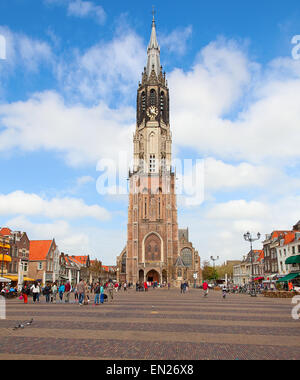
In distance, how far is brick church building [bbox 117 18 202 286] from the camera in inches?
3076

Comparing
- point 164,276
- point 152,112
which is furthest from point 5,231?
point 152,112

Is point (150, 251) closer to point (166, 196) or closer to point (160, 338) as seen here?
point (166, 196)

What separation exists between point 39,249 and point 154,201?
1265 inches

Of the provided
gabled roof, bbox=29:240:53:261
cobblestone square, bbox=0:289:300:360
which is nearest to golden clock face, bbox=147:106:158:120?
gabled roof, bbox=29:240:53:261

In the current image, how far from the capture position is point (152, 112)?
9362 centimetres

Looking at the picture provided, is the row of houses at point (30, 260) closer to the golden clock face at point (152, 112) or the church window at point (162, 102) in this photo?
the golden clock face at point (152, 112)

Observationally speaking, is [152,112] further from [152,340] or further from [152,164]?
[152,340]

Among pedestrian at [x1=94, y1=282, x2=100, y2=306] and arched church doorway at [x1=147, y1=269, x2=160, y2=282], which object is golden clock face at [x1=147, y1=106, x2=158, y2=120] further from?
pedestrian at [x1=94, y1=282, x2=100, y2=306]

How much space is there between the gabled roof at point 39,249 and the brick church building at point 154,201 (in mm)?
24319

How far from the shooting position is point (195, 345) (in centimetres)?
880

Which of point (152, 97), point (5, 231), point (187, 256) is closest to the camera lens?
point (5, 231)

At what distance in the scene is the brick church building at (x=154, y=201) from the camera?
78.1m
